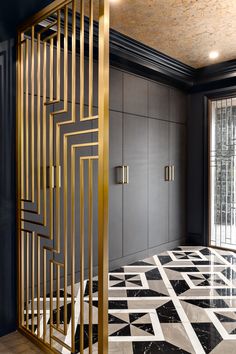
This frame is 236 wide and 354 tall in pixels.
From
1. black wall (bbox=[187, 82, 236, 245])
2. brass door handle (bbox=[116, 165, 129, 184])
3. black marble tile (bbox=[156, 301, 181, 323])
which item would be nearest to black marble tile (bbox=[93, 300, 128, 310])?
black marble tile (bbox=[156, 301, 181, 323])

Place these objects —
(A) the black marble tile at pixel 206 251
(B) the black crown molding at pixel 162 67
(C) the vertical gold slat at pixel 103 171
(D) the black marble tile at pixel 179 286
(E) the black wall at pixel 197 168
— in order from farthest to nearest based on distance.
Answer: (E) the black wall at pixel 197 168 < (A) the black marble tile at pixel 206 251 < (B) the black crown molding at pixel 162 67 < (D) the black marble tile at pixel 179 286 < (C) the vertical gold slat at pixel 103 171

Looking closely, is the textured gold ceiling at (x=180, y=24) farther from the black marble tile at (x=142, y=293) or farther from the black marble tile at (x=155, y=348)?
the black marble tile at (x=155, y=348)

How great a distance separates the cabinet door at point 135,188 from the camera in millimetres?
4115

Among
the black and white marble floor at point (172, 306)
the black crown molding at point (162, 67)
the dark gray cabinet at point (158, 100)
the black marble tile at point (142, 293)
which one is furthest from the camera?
the dark gray cabinet at point (158, 100)

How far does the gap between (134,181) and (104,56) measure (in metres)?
2.58

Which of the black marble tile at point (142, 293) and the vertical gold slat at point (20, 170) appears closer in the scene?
the vertical gold slat at point (20, 170)

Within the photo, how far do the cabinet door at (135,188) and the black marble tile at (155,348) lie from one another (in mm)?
1804

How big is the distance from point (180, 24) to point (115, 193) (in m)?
2.06

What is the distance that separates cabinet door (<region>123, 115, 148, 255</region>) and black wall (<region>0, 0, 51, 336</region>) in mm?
1843

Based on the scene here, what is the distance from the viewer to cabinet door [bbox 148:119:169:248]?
4.55m

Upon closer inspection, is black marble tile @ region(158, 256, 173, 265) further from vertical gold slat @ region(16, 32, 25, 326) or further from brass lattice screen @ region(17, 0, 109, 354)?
vertical gold slat @ region(16, 32, 25, 326)

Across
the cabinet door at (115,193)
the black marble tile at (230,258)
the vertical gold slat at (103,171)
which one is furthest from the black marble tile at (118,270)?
the vertical gold slat at (103,171)

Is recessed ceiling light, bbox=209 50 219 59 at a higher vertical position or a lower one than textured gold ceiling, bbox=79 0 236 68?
higher

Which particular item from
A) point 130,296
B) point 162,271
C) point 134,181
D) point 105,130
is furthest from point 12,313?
point 134,181
